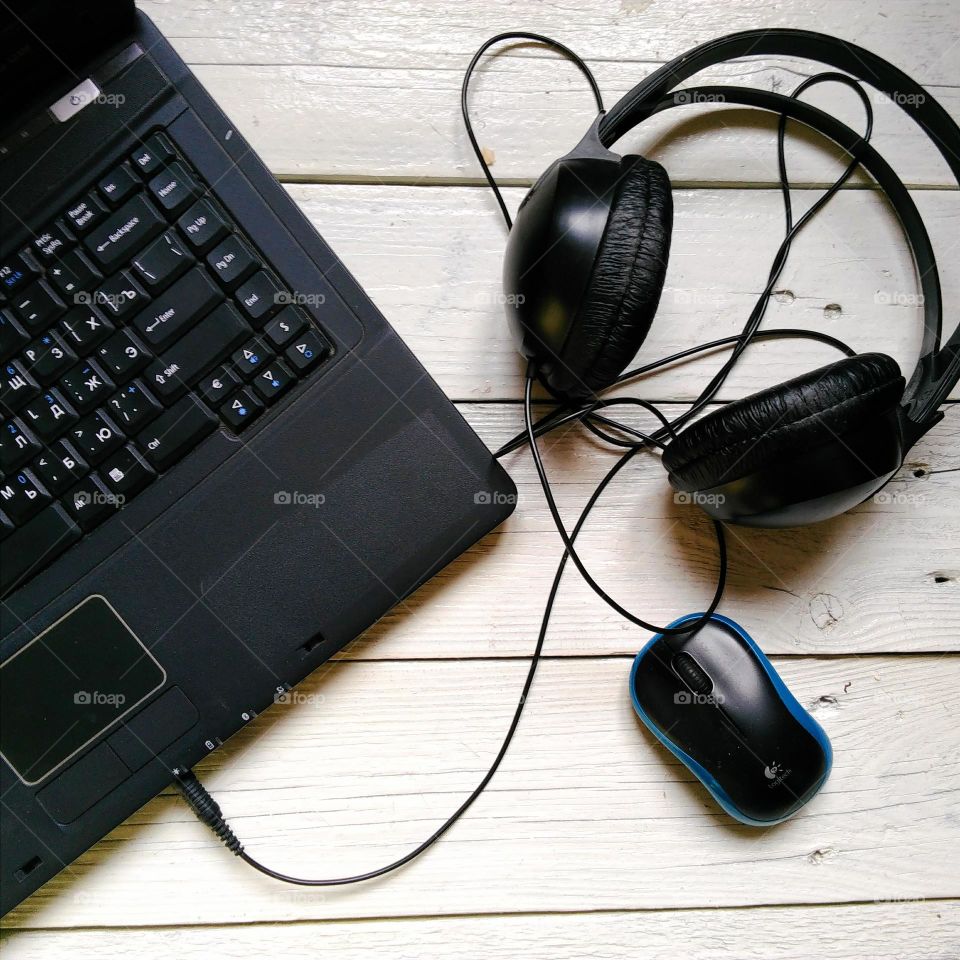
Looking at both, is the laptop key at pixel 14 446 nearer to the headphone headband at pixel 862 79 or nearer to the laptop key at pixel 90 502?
the laptop key at pixel 90 502

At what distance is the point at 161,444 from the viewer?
48cm

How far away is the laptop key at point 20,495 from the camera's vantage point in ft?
1.51

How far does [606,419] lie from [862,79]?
0.95ft

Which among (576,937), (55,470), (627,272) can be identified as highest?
(55,470)

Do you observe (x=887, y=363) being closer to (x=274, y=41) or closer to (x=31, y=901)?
(x=274, y=41)

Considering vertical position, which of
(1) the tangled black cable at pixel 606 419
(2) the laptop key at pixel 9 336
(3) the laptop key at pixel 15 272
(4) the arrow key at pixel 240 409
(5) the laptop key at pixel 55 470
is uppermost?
(3) the laptop key at pixel 15 272

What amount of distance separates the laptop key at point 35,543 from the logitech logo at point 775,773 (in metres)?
0.48

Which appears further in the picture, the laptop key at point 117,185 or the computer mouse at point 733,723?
the computer mouse at point 733,723

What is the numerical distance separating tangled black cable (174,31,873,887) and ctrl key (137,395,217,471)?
0.72 feet

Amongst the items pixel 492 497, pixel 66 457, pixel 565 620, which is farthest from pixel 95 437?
pixel 565 620

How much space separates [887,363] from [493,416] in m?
0.26

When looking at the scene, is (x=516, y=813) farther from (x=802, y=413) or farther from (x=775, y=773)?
(x=802, y=413)

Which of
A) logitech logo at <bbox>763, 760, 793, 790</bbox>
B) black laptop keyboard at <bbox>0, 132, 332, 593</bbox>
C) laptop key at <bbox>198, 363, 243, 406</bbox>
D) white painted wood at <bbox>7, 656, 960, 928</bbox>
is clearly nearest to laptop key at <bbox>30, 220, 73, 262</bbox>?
black laptop keyboard at <bbox>0, 132, 332, 593</bbox>

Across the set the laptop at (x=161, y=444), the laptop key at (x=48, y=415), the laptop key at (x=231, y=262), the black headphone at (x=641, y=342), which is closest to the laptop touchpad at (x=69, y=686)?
the laptop at (x=161, y=444)
